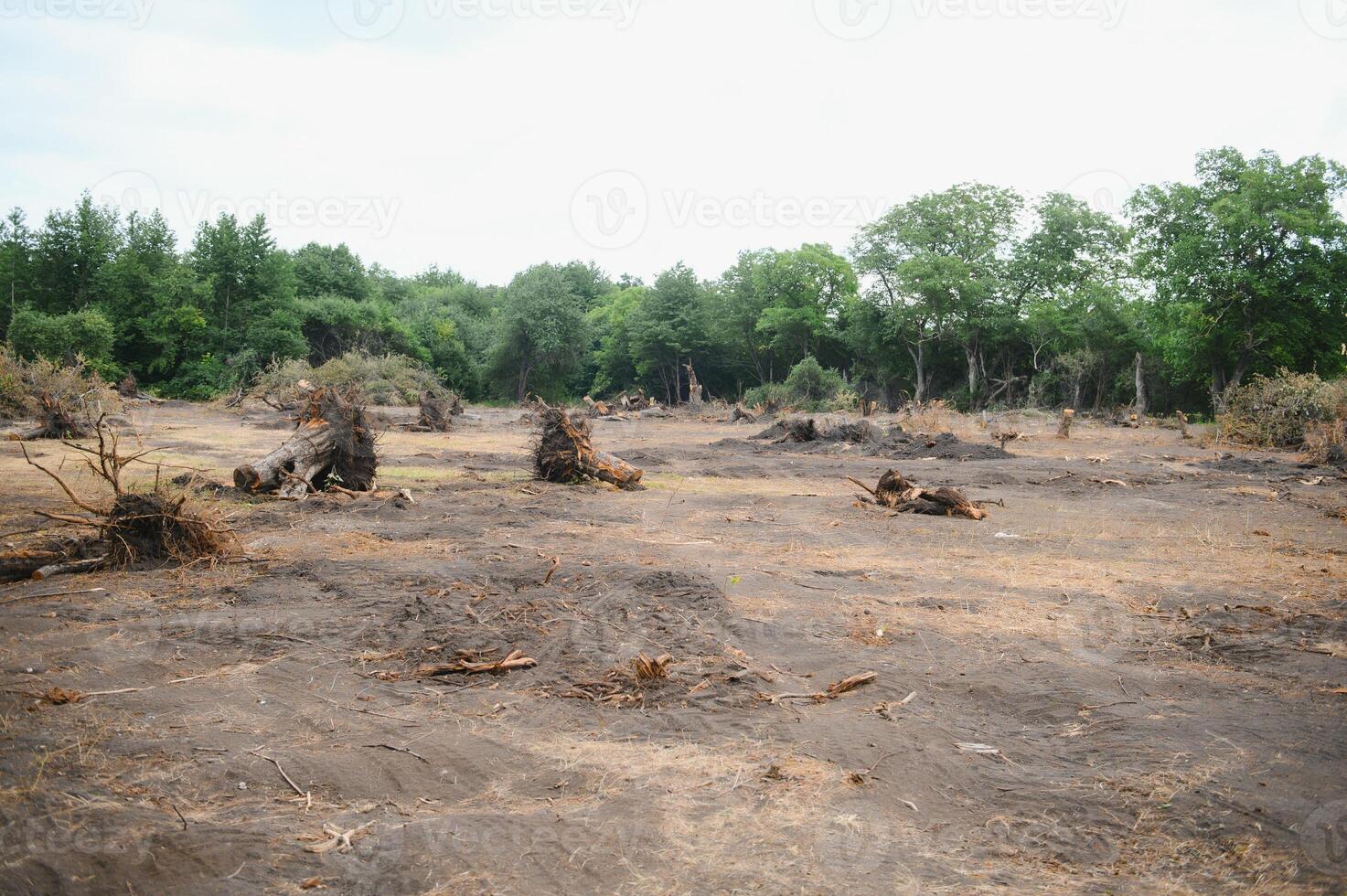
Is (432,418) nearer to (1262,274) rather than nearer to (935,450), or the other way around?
(935,450)

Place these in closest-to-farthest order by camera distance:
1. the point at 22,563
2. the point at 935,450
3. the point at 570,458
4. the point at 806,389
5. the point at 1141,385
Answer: the point at 22,563 → the point at 570,458 → the point at 935,450 → the point at 1141,385 → the point at 806,389

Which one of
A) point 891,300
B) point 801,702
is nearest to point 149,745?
point 801,702

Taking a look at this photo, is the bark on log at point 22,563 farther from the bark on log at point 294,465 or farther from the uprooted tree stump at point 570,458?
the uprooted tree stump at point 570,458

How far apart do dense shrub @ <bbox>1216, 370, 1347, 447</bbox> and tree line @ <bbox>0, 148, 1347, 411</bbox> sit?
16.8 feet

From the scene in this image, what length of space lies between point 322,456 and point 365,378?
77.2 feet

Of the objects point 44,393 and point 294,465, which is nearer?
point 294,465

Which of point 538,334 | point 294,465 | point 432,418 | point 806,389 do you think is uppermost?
point 538,334

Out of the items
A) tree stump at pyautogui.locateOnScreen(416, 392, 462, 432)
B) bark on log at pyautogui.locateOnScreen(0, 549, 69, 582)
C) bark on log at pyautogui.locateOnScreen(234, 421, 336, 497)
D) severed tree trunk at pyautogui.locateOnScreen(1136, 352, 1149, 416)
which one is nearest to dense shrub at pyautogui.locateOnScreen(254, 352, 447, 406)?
tree stump at pyautogui.locateOnScreen(416, 392, 462, 432)

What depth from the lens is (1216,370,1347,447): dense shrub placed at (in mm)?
19391

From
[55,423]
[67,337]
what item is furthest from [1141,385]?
[67,337]

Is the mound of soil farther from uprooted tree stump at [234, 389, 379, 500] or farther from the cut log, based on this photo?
the cut log

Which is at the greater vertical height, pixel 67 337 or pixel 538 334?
pixel 538 334
